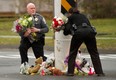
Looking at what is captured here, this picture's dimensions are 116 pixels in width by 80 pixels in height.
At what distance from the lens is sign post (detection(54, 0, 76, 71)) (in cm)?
1245

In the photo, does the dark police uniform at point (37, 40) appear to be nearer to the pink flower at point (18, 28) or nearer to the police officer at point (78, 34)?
the pink flower at point (18, 28)

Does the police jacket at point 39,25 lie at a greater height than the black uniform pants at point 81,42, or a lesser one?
greater

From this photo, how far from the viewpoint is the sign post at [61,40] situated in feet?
40.9

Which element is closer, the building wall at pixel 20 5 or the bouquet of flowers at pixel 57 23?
the bouquet of flowers at pixel 57 23

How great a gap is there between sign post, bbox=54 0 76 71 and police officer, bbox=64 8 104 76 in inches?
16.1

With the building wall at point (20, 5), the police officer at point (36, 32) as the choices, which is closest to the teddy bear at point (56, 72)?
the police officer at point (36, 32)

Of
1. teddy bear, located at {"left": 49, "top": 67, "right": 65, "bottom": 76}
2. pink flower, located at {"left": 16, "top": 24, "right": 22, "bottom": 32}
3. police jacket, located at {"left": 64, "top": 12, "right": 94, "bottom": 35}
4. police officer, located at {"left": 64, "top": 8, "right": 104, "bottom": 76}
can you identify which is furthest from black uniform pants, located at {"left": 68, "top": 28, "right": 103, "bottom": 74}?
pink flower, located at {"left": 16, "top": 24, "right": 22, "bottom": 32}

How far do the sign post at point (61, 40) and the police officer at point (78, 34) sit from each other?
1.34 feet

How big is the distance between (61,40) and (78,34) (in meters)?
0.76

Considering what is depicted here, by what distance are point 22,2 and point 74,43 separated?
126 feet

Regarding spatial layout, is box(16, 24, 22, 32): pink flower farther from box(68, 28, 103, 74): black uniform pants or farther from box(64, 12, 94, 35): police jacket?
box(68, 28, 103, 74): black uniform pants

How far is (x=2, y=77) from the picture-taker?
12.3 meters

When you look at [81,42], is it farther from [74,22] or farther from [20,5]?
[20,5]

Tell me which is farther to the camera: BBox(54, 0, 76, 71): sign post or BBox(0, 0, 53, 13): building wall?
BBox(0, 0, 53, 13): building wall
